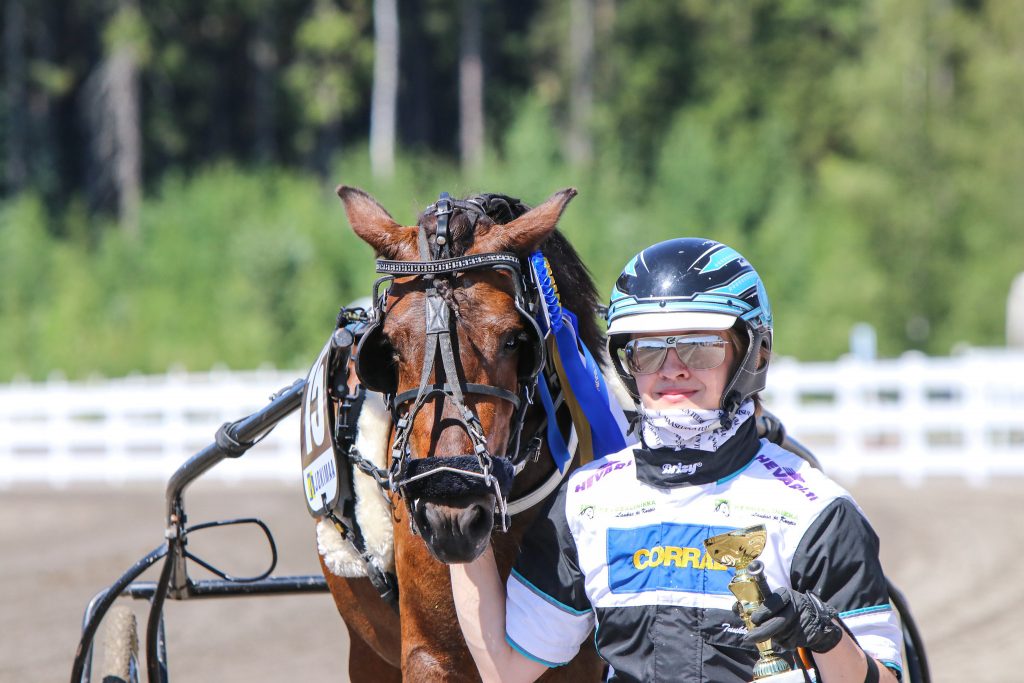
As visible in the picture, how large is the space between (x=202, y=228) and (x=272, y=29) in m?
12.7

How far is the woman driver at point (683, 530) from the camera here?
226 cm

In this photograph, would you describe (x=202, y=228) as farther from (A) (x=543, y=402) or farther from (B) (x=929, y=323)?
(A) (x=543, y=402)

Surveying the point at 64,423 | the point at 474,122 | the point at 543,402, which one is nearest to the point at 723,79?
the point at 474,122

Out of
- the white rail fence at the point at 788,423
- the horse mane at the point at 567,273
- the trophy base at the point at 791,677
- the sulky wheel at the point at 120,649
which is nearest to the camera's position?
the trophy base at the point at 791,677

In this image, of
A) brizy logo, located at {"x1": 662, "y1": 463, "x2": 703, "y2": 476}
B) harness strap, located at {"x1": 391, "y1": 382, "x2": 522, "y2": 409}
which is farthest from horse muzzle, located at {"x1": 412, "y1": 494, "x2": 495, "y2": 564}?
brizy logo, located at {"x1": 662, "y1": 463, "x2": 703, "y2": 476}

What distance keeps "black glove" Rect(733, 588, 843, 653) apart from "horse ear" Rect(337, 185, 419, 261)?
57.6 inches

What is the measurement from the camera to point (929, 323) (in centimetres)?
2783

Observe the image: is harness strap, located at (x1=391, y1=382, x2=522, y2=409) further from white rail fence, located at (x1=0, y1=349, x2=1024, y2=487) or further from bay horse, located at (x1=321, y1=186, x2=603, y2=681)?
white rail fence, located at (x1=0, y1=349, x2=1024, y2=487)

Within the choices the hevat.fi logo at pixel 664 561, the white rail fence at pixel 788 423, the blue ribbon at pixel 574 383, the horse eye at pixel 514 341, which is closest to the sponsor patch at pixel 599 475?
the hevat.fi logo at pixel 664 561

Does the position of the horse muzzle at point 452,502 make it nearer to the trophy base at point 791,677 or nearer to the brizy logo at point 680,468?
the brizy logo at point 680,468

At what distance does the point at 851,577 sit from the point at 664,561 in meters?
0.32

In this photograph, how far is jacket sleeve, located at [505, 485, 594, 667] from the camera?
2.52m

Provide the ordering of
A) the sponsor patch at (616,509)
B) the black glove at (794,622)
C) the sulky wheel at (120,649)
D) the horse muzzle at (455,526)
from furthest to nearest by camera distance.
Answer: the sulky wheel at (120,649)
the horse muzzle at (455,526)
the sponsor patch at (616,509)
the black glove at (794,622)

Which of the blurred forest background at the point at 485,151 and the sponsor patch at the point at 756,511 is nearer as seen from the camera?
the sponsor patch at the point at 756,511
